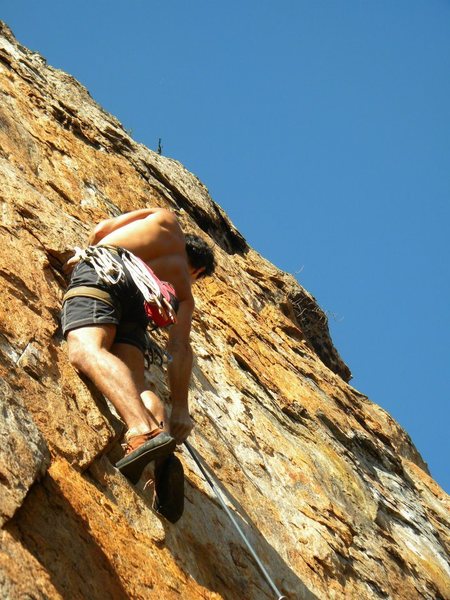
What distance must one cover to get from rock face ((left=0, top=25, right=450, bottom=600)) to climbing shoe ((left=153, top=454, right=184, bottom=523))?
9 cm

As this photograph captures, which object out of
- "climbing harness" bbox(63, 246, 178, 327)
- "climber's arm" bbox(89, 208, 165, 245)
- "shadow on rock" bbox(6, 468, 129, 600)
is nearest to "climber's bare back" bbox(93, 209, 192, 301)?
"climber's arm" bbox(89, 208, 165, 245)

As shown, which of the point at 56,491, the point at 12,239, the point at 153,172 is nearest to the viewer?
the point at 56,491

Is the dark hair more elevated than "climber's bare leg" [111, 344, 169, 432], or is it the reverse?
Answer: the dark hair

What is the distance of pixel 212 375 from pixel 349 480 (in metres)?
1.54

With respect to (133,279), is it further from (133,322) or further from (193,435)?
(193,435)

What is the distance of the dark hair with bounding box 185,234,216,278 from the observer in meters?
6.69

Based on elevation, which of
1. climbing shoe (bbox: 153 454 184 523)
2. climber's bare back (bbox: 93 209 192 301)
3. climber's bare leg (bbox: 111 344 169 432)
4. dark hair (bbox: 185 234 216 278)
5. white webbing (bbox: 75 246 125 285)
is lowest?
climbing shoe (bbox: 153 454 184 523)

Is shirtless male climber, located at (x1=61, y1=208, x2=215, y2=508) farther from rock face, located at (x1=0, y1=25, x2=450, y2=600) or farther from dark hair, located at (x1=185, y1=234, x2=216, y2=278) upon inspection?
rock face, located at (x1=0, y1=25, x2=450, y2=600)

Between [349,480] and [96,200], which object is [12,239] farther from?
[349,480]

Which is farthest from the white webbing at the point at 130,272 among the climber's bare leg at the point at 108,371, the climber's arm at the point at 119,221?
the climber's arm at the point at 119,221

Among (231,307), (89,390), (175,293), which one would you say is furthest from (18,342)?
(231,307)

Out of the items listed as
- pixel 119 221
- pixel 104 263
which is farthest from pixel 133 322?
pixel 119 221

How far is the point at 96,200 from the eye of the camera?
9.03 meters

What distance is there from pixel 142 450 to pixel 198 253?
200 centimetres
